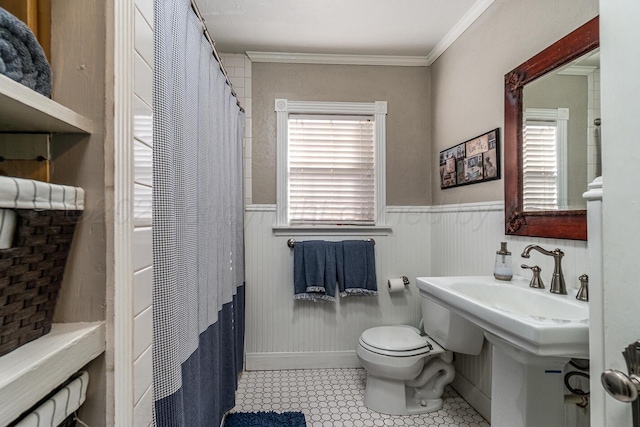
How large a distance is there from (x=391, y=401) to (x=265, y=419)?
71cm

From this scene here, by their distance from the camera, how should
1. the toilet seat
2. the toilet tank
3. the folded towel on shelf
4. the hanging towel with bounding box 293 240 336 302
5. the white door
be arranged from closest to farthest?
the folded towel on shelf, the white door, the toilet tank, the toilet seat, the hanging towel with bounding box 293 240 336 302

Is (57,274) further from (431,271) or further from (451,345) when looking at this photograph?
(431,271)

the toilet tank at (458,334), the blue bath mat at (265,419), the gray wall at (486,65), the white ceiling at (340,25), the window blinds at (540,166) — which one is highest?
the white ceiling at (340,25)

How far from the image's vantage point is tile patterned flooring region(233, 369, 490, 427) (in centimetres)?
170

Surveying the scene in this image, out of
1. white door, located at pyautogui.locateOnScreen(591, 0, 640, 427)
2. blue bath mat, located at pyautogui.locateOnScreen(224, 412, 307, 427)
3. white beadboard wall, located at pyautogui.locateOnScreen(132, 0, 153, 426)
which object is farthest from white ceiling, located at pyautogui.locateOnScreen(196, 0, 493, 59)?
blue bath mat, located at pyautogui.locateOnScreen(224, 412, 307, 427)

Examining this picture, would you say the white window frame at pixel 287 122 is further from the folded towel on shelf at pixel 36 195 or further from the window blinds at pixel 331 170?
the folded towel on shelf at pixel 36 195

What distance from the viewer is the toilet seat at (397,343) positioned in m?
1.74

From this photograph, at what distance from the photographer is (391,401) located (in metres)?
1.77

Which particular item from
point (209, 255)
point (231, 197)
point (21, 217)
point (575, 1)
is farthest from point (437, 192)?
point (21, 217)

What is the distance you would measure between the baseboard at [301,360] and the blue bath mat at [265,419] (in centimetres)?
51

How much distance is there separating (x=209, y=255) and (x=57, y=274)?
29.6 inches

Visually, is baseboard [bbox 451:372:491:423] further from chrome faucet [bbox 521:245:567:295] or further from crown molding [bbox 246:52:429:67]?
crown molding [bbox 246:52:429:67]

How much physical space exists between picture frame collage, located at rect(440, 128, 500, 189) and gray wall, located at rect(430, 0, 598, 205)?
0.04 m

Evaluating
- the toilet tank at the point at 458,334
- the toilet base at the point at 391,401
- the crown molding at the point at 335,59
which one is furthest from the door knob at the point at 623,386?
the crown molding at the point at 335,59
